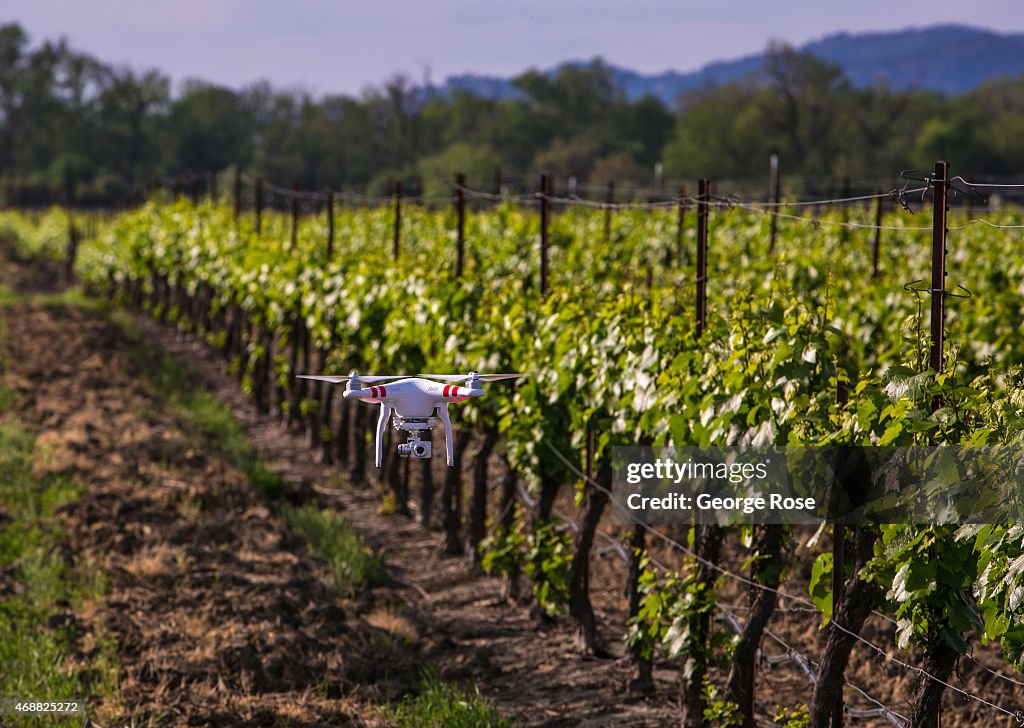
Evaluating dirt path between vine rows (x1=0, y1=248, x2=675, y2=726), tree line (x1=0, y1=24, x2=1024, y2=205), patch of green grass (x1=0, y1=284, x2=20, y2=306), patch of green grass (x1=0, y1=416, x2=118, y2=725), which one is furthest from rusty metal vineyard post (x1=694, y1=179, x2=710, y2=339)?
tree line (x1=0, y1=24, x2=1024, y2=205)

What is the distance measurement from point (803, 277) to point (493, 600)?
4823mm

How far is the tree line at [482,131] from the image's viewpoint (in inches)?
2638

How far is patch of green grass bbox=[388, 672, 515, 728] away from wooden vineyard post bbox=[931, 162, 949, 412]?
8.52 feet

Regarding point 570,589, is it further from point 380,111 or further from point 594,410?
point 380,111

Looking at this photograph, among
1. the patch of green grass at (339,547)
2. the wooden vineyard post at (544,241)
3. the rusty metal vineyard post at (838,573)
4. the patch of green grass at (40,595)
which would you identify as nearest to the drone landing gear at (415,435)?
the rusty metal vineyard post at (838,573)

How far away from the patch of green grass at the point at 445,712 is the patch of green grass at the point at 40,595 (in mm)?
1419

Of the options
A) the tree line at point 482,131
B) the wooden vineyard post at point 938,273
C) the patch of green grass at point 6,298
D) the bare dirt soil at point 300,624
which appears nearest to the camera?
the wooden vineyard post at point 938,273

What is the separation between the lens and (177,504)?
8984 mm

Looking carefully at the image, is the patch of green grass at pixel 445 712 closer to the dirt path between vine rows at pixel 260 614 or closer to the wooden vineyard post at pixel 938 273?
the dirt path between vine rows at pixel 260 614

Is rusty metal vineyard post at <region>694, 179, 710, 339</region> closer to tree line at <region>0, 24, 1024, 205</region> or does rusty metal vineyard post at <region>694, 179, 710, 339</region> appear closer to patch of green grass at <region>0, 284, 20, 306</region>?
patch of green grass at <region>0, 284, 20, 306</region>

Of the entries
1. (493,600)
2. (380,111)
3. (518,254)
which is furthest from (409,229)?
(380,111)

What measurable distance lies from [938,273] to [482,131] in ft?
255

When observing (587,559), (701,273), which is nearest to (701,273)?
(701,273)

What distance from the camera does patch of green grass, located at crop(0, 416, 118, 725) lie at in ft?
19.5
